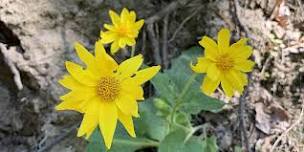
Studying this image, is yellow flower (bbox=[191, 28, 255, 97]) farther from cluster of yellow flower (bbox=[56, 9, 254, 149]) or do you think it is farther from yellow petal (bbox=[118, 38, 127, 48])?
yellow petal (bbox=[118, 38, 127, 48])

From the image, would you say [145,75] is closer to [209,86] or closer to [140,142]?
[209,86]

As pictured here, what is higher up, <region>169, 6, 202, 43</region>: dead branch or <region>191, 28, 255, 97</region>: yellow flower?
<region>169, 6, 202, 43</region>: dead branch

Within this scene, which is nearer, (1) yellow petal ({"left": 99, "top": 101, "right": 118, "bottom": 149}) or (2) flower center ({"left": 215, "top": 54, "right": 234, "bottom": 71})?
(1) yellow petal ({"left": 99, "top": 101, "right": 118, "bottom": 149})

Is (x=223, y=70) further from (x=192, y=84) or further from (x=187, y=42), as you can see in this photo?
(x=187, y=42)

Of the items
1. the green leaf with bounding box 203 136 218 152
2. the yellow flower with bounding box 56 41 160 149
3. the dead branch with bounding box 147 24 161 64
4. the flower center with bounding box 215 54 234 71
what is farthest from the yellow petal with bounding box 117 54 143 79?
the dead branch with bounding box 147 24 161 64

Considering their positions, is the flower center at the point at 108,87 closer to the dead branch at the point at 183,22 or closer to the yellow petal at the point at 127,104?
the yellow petal at the point at 127,104

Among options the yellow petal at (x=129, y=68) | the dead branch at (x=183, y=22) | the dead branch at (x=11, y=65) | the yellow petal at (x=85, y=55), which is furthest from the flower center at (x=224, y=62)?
the dead branch at (x=11, y=65)

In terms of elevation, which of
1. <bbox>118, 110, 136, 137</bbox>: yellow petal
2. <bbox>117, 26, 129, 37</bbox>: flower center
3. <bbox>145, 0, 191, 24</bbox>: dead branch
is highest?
<bbox>145, 0, 191, 24</bbox>: dead branch
